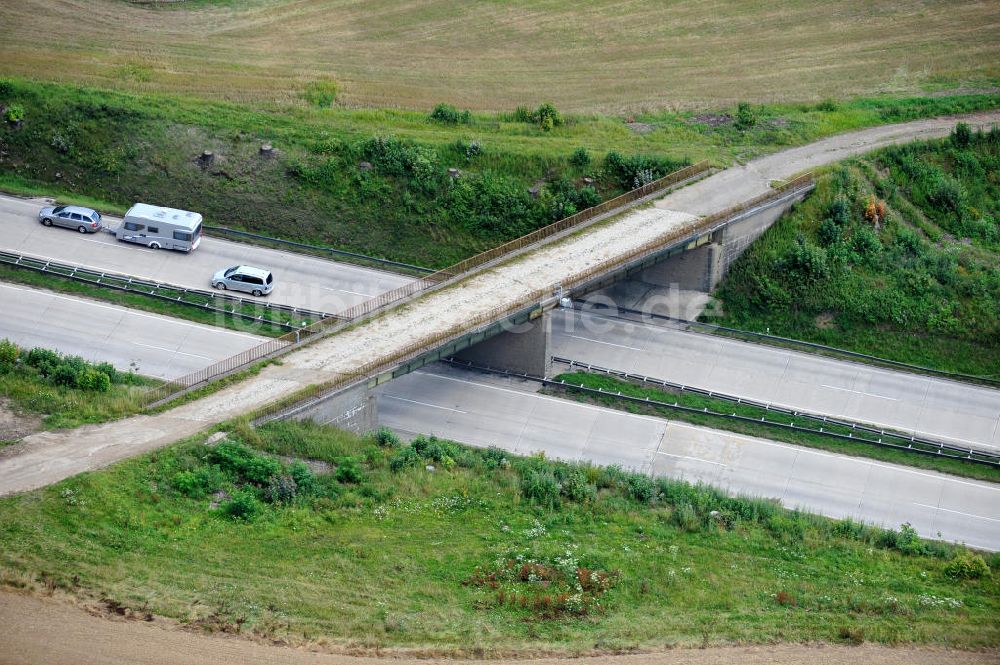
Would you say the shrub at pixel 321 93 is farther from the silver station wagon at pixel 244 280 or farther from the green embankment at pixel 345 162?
the silver station wagon at pixel 244 280

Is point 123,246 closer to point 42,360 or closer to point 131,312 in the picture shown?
point 131,312

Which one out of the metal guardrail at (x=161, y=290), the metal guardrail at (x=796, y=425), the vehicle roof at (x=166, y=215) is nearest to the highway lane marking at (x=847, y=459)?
the metal guardrail at (x=796, y=425)

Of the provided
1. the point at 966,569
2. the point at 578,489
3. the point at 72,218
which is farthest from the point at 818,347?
the point at 72,218

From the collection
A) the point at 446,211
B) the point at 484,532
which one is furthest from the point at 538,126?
the point at 484,532

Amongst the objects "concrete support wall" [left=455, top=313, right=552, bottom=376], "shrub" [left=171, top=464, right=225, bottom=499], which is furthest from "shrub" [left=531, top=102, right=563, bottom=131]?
"shrub" [left=171, top=464, right=225, bottom=499]

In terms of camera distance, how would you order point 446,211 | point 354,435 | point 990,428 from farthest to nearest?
point 446,211 → point 990,428 → point 354,435

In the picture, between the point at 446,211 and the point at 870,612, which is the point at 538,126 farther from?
the point at 870,612
